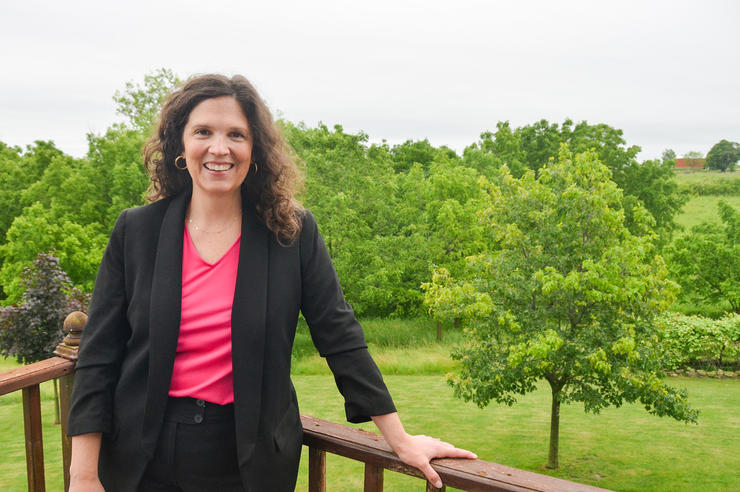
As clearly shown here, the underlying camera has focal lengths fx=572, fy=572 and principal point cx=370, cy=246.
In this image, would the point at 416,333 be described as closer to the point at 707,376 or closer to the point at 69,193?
the point at 707,376

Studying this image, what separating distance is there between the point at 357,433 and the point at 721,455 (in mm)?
12986

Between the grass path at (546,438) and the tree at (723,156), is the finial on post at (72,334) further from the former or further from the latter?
the tree at (723,156)

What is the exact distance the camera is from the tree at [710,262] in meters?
22.1

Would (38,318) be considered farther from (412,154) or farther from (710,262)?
(412,154)

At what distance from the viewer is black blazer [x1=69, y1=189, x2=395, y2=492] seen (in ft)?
5.68

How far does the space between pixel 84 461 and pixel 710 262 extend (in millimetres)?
25094

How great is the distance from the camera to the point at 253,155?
2014 mm

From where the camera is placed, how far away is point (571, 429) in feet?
45.1

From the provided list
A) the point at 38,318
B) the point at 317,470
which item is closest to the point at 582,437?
the point at 38,318

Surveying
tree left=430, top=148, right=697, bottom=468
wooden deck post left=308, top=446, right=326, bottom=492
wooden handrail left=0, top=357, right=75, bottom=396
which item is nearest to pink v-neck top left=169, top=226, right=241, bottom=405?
wooden deck post left=308, top=446, right=326, bottom=492

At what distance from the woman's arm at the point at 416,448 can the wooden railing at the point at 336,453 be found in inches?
0.9

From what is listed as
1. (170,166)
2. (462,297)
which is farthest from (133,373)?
(462,297)

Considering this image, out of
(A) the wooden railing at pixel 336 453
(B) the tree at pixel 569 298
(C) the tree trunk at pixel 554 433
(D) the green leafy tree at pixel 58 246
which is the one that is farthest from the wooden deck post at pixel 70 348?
(D) the green leafy tree at pixel 58 246

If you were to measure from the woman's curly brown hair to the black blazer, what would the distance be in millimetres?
91
